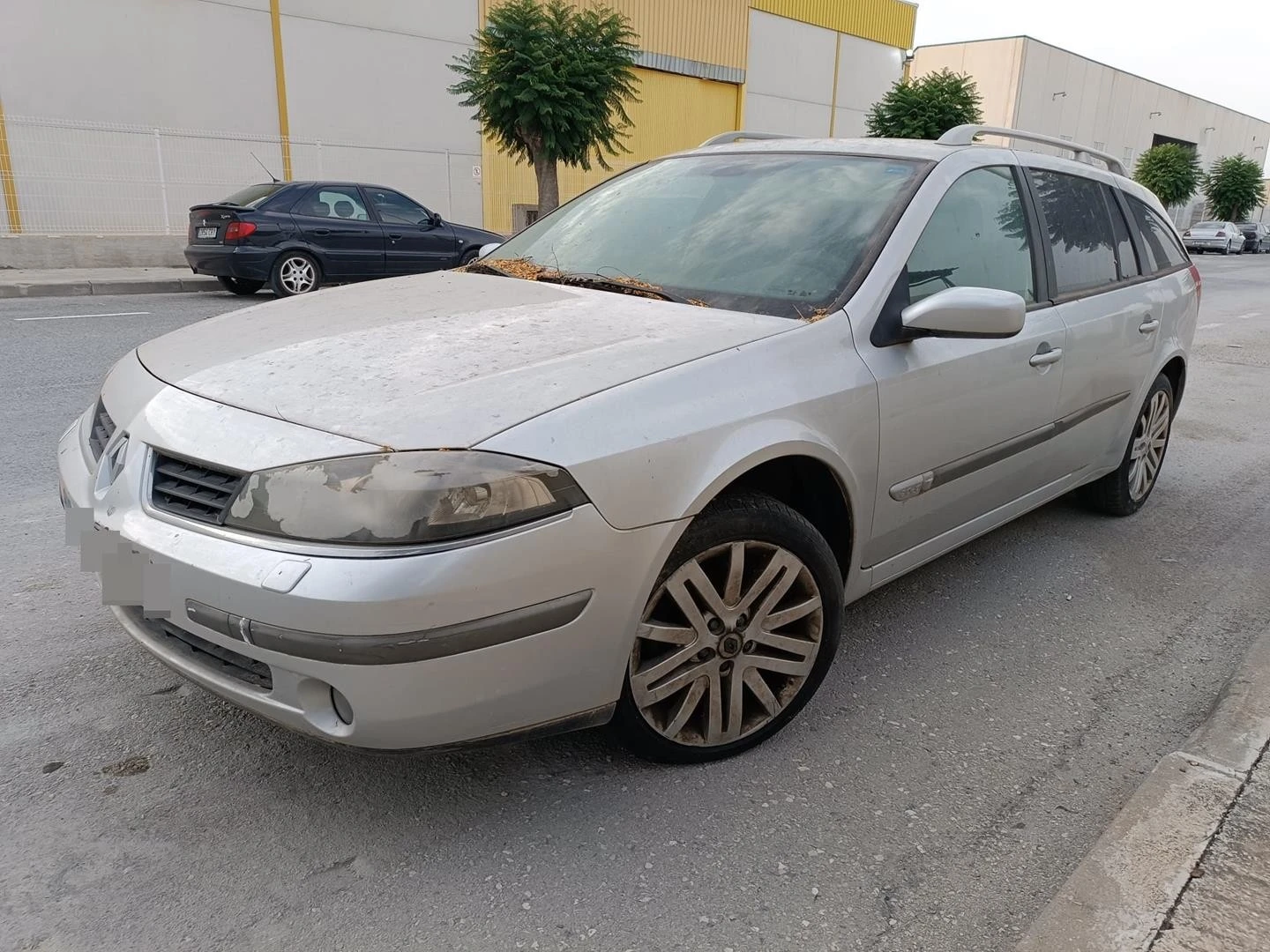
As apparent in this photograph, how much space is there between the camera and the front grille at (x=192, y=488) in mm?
2047

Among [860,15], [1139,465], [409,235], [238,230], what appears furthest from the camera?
[860,15]

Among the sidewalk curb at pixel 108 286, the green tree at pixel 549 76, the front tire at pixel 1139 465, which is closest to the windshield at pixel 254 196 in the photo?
the sidewalk curb at pixel 108 286

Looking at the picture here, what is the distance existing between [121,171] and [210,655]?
641 inches

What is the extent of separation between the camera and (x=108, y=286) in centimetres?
1316

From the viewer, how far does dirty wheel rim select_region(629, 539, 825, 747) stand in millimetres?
2320

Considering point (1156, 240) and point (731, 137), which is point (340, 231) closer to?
point (731, 137)

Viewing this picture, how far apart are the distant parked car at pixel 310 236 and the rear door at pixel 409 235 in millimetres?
12

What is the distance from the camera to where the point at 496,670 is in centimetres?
203

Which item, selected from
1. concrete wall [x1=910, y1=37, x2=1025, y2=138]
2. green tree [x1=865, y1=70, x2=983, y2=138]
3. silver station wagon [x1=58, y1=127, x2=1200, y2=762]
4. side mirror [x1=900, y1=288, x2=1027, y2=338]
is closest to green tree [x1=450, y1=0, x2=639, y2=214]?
green tree [x1=865, y1=70, x2=983, y2=138]

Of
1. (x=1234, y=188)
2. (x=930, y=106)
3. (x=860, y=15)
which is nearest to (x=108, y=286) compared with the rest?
(x=930, y=106)

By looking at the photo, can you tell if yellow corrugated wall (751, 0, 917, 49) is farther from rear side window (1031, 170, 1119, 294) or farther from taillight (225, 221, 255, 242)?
rear side window (1031, 170, 1119, 294)

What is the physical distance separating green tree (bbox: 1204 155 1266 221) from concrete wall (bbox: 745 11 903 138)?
29.9 metres

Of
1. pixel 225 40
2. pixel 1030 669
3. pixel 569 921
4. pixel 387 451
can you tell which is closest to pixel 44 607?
pixel 387 451

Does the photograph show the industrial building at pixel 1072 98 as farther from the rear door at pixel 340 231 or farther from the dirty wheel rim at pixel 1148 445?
the dirty wheel rim at pixel 1148 445
